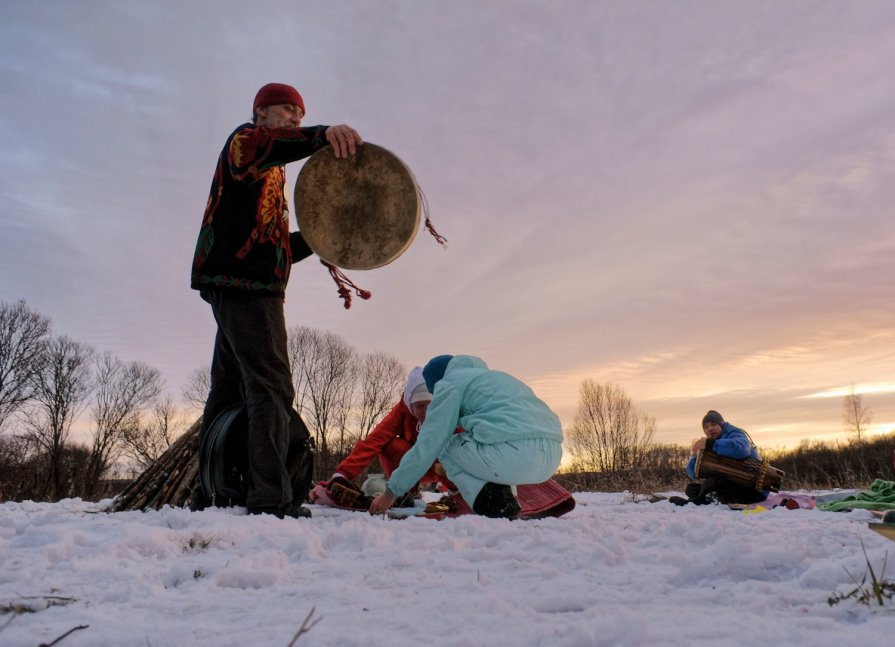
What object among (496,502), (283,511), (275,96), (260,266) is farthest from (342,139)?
(496,502)

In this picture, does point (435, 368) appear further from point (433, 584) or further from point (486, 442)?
point (433, 584)

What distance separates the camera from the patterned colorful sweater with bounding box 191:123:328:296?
2.97m

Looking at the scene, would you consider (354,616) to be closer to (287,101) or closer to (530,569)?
(530,569)

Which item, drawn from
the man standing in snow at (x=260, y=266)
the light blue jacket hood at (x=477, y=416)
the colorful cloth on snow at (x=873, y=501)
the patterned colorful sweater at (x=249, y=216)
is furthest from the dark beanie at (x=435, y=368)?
the colorful cloth on snow at (x=873, y=501)

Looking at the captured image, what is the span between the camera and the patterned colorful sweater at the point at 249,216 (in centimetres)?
297

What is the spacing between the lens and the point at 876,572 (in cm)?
147

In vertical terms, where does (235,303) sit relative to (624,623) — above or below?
above

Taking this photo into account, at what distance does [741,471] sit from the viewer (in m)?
5.91

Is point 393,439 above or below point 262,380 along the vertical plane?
below

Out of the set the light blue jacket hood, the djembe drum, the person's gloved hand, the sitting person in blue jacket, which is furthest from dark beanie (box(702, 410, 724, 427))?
the person's gloved hand

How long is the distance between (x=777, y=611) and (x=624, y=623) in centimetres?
44

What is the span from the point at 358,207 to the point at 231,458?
5.25ft

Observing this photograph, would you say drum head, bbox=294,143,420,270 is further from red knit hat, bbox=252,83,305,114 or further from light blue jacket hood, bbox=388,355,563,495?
light blue jacket hood, bbox=388,355,563,495

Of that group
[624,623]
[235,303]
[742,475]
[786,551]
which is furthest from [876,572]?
[742,475]
